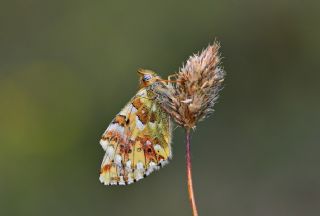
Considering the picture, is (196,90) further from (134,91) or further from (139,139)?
(134,91)

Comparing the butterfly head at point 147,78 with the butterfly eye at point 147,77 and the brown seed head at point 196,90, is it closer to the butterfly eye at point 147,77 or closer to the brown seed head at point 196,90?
the butterfly eye at point 147,77

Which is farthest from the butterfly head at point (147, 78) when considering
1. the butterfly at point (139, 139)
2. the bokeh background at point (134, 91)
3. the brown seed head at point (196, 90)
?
the bokeh background at point (134, 91)

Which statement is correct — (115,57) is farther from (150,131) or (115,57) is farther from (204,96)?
(204,96)

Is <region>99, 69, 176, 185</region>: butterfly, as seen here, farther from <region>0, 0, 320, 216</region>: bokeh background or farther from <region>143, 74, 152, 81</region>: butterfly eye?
<region>0, 0, 320, 216</region>: bokeh background

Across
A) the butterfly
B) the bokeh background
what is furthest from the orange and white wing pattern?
the bokeh background

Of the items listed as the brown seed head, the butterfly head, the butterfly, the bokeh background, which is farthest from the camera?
the bokeh background

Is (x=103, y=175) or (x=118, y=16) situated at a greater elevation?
(x=118, y=16)
